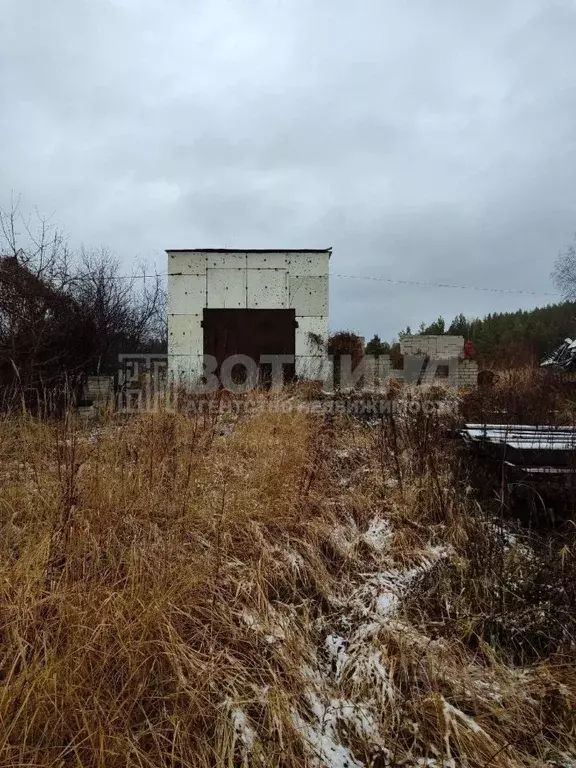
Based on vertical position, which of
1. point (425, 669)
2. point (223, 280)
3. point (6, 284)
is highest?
point (223, 280)

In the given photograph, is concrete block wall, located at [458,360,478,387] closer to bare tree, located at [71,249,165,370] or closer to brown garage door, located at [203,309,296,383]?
brown garage door, located at [203,309,296,383]

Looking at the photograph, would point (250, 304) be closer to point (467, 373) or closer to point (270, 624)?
A: point (467, 373)

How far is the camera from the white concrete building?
9305 mm

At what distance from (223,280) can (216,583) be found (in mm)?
8127

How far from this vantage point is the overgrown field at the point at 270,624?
1.27 meters

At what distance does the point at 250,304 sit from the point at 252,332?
2.04ft

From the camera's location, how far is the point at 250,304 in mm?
9375

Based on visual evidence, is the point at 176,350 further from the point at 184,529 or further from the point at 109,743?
the point at 109,743

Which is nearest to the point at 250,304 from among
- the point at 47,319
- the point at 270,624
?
the point at 47,319

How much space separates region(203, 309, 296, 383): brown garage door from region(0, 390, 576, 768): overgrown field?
6.58 meters

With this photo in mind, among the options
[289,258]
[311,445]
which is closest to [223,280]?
[289,258]

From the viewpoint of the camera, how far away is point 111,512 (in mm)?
2330

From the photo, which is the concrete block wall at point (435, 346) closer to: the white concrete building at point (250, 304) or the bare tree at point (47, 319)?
the white concrete building at point (250, 304)

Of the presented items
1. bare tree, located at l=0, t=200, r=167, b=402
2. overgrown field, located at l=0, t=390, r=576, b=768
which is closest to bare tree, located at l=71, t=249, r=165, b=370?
bare tree, located at l=0, t=200, r=167, b=402
